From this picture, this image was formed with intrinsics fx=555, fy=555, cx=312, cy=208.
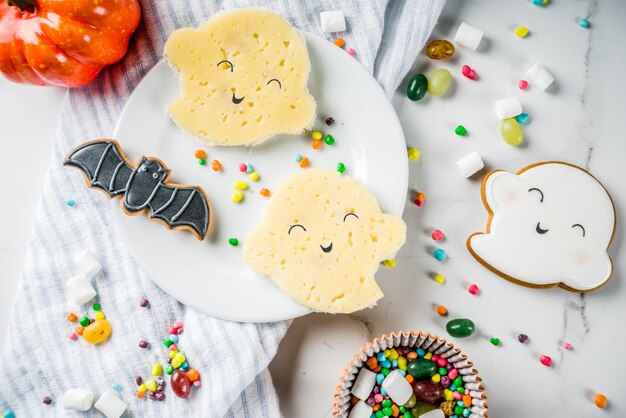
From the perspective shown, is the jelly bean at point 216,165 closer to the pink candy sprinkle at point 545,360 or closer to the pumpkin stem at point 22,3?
the pumpkin stem at point 22,3

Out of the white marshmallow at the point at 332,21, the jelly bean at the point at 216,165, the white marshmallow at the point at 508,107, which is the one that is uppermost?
the white marshmallow at the point at 332,21

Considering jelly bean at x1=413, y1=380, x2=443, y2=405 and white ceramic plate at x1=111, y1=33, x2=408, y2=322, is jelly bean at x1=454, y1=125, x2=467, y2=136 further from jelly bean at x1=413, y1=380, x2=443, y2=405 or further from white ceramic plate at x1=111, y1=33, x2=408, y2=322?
jelly bean at x1=413, y1=380, x2=443, y2=405

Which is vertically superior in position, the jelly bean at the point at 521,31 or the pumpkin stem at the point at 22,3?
the pumpkin stem at the point at 22,3

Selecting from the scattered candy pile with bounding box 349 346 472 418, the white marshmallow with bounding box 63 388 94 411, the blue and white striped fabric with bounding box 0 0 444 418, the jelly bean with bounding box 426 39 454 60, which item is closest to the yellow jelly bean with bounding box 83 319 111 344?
the blue and white striped fabric with bounding box 0 0 444 418

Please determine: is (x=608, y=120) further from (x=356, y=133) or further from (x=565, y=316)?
(x=356, y=133)

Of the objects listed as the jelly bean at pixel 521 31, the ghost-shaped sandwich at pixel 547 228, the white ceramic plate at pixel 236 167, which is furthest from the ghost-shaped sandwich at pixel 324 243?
the jelly bean at pixel 521 31

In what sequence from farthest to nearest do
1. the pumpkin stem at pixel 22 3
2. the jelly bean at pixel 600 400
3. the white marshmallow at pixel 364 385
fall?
the jelly bean at pixel 600 400 < the white marshmallow at pixel 364 385 < the pumpkin stem at pixel 22 3

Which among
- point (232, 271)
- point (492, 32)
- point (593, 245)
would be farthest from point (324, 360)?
point (492, 32)

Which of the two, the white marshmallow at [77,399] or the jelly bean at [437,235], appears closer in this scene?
the white marshmallow at [77,399]
